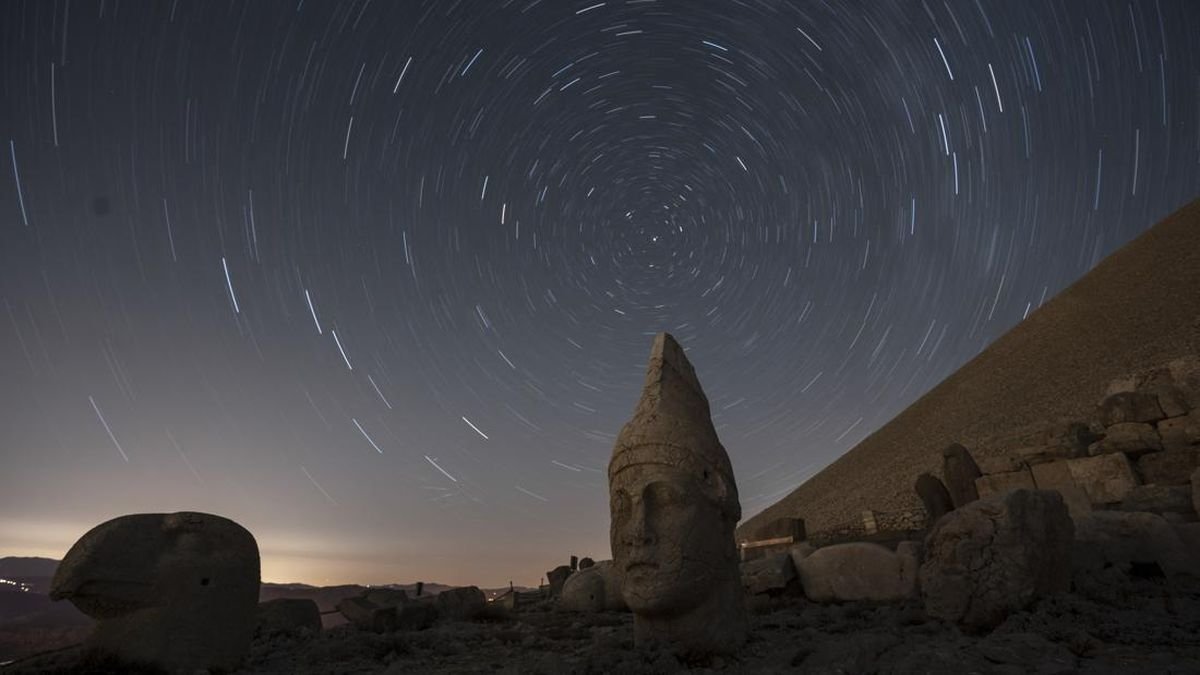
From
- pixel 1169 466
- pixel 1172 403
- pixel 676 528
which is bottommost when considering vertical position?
pixel 676 528

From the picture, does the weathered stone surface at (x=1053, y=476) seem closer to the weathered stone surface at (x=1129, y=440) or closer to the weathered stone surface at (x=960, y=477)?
the weathered stone surface at (x=1129, y=440)

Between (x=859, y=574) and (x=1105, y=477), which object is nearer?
(x=859, y=574)

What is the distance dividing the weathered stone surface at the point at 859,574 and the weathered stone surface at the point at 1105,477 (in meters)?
12.1

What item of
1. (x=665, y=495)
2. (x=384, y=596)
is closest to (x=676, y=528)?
(x=665, y=495)

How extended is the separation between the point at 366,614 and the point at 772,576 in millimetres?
7527

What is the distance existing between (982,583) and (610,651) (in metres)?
4.43

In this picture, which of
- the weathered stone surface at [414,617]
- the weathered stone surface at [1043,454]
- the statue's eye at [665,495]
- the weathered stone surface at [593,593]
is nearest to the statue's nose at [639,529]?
the statue's eye at [665,495]

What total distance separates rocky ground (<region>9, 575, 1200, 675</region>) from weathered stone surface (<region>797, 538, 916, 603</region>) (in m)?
0.82

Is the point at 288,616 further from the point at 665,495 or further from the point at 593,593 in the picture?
the point at 665,495

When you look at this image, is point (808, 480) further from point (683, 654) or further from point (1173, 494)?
point (683, 654)

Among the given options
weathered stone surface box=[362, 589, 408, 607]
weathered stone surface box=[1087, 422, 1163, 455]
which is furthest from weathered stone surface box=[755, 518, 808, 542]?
weathered stone surface box=[362, 589, 408, 607]

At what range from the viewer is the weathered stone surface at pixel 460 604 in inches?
457

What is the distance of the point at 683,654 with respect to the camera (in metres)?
6.00

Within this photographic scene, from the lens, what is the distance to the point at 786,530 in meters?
23.5
